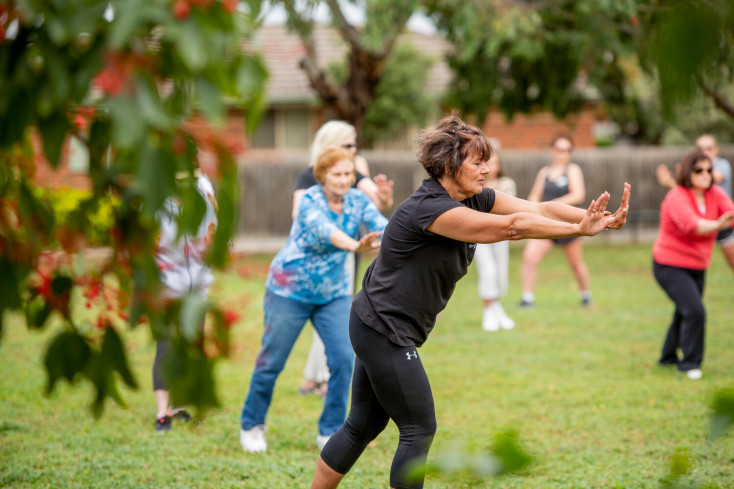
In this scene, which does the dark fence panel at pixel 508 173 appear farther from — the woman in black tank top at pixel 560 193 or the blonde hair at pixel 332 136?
the blonde hair at pixel 332 136

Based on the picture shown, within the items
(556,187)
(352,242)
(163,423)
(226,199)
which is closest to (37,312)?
(226,199)

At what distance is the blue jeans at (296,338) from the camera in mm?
5258

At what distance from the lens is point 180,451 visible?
5461 millimetres

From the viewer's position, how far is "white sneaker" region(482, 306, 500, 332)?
992 cm

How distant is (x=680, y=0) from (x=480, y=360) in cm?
760

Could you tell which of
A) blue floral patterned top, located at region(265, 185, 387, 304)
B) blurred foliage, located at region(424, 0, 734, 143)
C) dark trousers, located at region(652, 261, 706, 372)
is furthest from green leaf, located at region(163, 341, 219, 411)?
blurred foliage, located at region(424, 0, 734, 143)

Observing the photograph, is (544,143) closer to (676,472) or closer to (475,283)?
(475,283)

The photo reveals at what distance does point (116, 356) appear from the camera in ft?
4.63

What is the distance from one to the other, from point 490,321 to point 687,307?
121 inches

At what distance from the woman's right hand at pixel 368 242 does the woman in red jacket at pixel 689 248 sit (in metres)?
3.70

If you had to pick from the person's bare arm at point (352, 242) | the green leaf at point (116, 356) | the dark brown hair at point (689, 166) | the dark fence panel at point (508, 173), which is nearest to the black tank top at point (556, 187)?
the dark brown hair at point (689, 166)

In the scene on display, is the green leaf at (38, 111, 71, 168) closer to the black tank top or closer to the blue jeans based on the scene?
the blue jeans

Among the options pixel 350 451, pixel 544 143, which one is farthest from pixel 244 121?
pixel 544 143

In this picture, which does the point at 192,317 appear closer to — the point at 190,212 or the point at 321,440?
the point at 190,212
